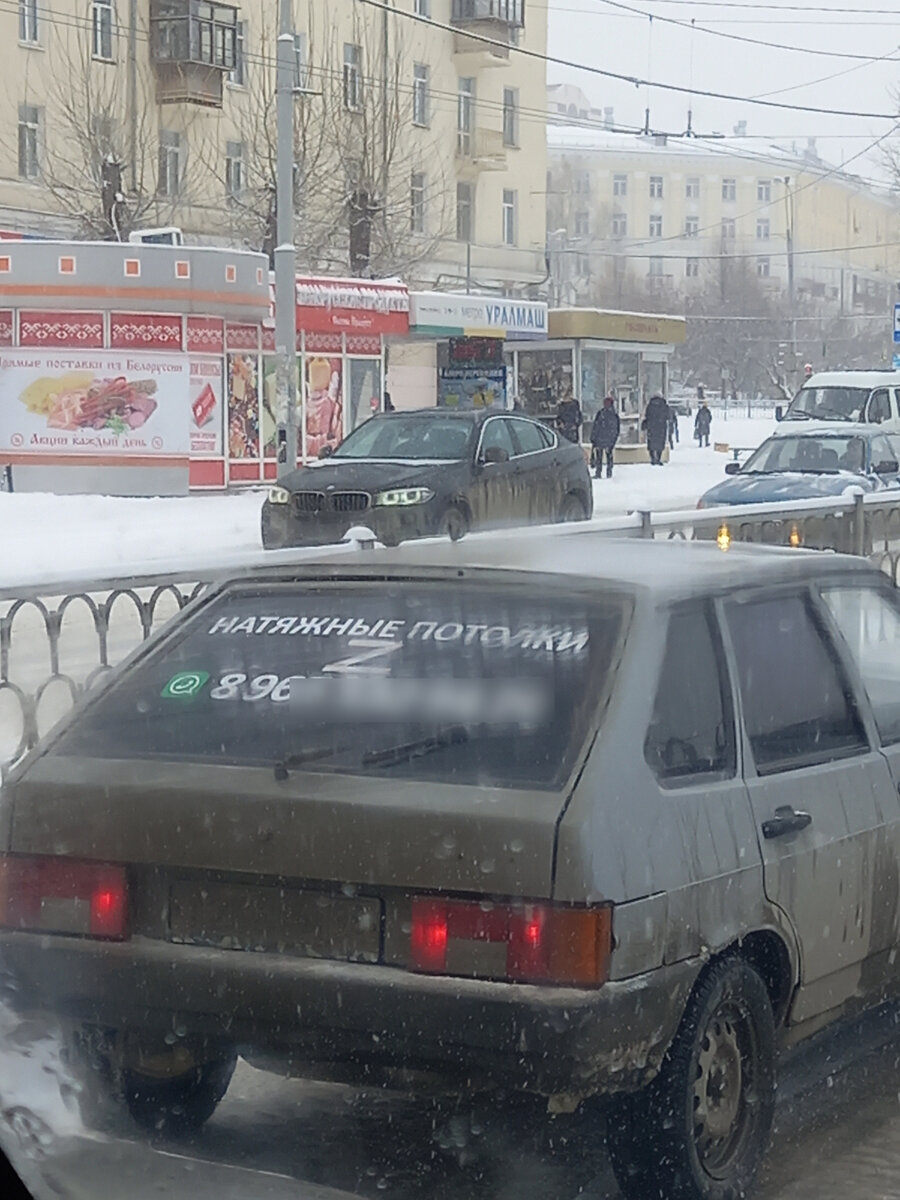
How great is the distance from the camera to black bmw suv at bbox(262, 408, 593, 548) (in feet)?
57.5

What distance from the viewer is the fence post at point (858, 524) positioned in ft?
41.3

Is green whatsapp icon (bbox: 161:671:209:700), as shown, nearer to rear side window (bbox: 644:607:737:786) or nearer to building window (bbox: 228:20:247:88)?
rear side window (bbox: 644:607:737:786)

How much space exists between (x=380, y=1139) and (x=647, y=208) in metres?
66.4

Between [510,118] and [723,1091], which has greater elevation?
[510,118]

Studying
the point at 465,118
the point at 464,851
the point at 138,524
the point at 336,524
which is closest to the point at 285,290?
the point at 138,524

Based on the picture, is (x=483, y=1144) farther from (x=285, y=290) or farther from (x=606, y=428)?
(x=606, y=428)

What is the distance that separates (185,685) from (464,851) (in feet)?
3.00

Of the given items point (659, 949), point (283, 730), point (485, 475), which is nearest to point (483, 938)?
point (659, 949)

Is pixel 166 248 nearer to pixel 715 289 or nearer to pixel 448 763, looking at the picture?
pixel 448 763

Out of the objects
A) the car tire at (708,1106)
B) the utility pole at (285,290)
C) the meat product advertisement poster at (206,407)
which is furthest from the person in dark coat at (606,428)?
the car tire at (708,1106)

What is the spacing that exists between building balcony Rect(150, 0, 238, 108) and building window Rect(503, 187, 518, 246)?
46.3ft

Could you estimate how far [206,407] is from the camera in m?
29.6

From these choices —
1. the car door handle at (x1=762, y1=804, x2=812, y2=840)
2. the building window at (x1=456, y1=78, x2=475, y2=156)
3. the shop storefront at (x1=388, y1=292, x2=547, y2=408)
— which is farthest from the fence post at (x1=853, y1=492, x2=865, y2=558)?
the building window at (x1=456, y1=78, x2=475, y2=156)

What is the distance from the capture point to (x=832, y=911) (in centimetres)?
441
